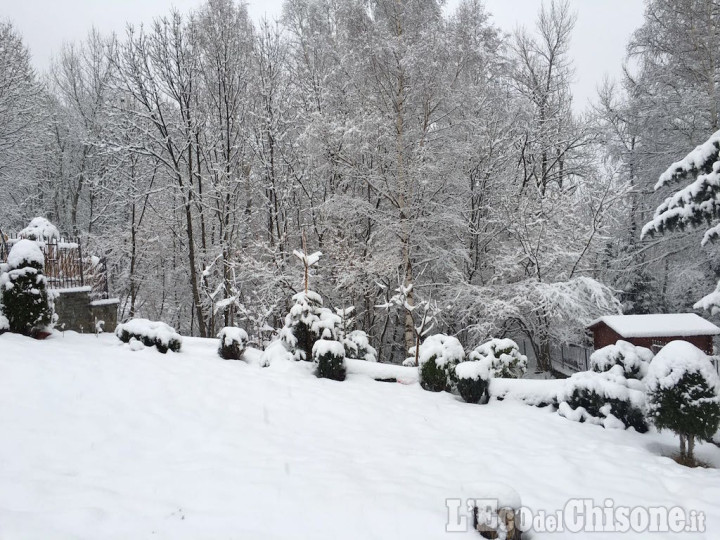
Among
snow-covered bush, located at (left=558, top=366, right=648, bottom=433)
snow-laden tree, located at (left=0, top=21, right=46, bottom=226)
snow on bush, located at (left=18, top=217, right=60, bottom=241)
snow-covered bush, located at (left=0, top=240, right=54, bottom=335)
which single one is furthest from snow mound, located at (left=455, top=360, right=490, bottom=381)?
snow-laden tree, located at (left=0, top=21, right=46, bottom=226)

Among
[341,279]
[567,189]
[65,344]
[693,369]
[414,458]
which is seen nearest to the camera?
[414,458]

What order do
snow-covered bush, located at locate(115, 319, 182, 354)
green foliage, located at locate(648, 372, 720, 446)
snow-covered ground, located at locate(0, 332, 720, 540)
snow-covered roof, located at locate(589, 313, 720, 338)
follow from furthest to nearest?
snow-covered roof, located at locate(589, 313, 720, 338) → snow-covered bush, located at locate(115, 319, 182, 354) → green foliage, located at locate(648, 372, 720, 446) → snow-covered ground, located at locate(0, 332, 720, 540)

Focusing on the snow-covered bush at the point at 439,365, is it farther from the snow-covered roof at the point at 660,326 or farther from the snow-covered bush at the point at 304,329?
the snow-covered roof at the point at 660,326

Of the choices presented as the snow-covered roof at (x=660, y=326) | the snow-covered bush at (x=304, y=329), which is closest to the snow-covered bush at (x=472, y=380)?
the snow-covered bush at (x=304, y=329)

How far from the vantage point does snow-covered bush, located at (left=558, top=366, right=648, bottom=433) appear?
21.1ft

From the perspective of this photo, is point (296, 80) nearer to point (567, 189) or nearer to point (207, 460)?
point (567, 189)

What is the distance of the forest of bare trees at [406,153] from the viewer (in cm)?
1186

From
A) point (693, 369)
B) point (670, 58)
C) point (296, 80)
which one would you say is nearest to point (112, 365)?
point (693, 369)

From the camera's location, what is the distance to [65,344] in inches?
310

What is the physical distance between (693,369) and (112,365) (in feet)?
27.3

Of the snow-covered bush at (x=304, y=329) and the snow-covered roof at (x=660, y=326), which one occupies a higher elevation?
the snow-covered roof at (x=660, y=326)

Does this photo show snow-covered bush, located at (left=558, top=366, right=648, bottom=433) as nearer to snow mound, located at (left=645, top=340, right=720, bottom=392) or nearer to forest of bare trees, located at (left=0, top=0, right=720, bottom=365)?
snow mound, located at (left=645, top=340, right=720, bottom=392)

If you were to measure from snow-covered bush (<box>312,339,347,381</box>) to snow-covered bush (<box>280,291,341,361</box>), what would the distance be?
2.19 feet

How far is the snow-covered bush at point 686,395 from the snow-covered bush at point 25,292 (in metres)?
10.1
